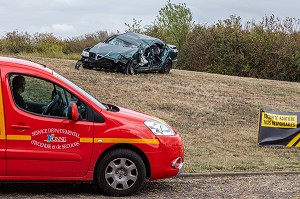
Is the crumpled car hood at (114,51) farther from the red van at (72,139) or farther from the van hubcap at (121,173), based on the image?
the van hubcap at (121,173)

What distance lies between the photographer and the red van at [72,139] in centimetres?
672

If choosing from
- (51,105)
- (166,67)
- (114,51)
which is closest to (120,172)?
(51,105)

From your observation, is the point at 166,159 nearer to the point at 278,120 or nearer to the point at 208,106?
the point at 278,120

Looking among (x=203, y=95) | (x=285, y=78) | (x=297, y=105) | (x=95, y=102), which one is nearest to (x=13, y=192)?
(x=95, y=102)

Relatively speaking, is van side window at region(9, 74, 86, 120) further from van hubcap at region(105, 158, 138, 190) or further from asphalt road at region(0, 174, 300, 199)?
asphalt road at region(0, 174, 300, 199)

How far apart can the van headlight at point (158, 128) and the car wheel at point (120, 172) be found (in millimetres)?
436

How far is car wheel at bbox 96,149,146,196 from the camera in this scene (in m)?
7.00

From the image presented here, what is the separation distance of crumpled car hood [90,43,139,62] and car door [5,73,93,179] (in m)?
12.2

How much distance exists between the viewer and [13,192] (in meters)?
7.11

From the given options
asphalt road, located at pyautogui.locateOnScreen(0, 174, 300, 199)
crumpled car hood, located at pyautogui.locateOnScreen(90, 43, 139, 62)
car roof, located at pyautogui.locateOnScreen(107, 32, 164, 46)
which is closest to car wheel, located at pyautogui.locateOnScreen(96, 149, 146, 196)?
asphalt road, located at pyautogui.locateOnScreen(0, 174, 300, 199)

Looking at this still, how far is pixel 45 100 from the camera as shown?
7.44 meters

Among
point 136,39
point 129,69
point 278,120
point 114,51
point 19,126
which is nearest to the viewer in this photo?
point 19,126

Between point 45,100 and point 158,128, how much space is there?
1615 mm

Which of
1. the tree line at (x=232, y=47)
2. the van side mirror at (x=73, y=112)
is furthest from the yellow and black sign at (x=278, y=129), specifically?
the tree line at (x=232, y=47)
